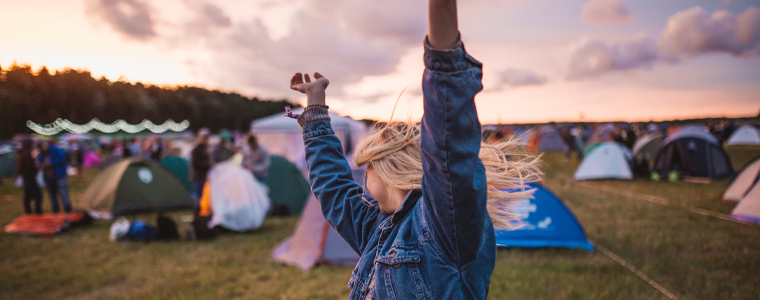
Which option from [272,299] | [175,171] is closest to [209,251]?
[272,299]

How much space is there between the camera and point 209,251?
600 centimetres

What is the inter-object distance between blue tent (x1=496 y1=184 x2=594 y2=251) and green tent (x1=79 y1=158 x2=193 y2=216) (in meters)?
8.52

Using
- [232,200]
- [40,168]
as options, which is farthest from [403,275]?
[40,168]

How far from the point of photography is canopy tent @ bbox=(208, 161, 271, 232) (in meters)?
6.98

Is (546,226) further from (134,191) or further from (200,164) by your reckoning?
(134,191)

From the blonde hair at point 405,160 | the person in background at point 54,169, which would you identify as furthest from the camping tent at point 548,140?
the blonde hair at point 405,160

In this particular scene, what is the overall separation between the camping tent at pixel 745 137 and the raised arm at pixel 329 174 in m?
37.9

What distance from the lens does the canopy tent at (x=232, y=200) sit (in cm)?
Result: 698

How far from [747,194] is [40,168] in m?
15.4

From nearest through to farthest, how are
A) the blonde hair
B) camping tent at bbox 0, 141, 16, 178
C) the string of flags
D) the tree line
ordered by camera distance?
the blonde hair → camping tent at bbox 0, 141, 16, 178 → the tree line → the string of flags

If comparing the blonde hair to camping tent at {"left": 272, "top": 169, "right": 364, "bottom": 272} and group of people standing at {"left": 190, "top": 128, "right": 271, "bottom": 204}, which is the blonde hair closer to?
camping tent at {"left": 272, "top": 169, "right": 364, "bottom": 272}

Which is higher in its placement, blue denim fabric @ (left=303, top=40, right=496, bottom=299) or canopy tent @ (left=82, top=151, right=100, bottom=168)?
blue denim fabric @ (left=303, top=40, right=496, bottom=299)

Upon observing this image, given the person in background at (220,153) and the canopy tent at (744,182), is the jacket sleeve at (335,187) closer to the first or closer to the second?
the person in background at (220,153)

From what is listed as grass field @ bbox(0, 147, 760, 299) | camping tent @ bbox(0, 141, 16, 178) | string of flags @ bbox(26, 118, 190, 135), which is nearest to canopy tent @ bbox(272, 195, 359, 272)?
grass field @ bbox(0, 147, 760, 299)
